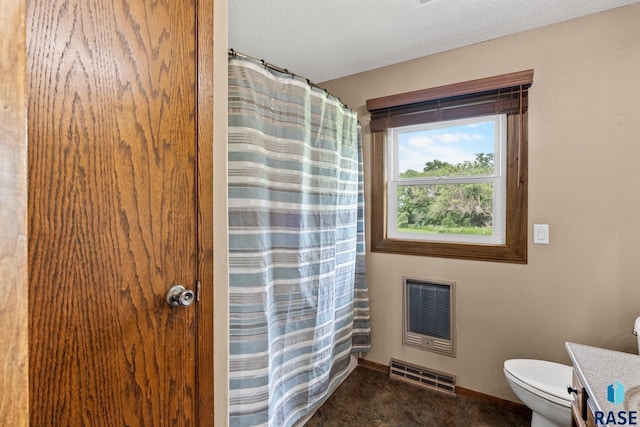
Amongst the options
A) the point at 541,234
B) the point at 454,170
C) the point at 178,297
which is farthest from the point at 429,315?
the point at 178,297

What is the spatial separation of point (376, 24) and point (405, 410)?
2374 mm

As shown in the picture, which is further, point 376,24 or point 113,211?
point 376,24

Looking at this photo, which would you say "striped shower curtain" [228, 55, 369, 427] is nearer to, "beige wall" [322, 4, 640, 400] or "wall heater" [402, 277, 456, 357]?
"wall heater" [402, 277, 456, 357]

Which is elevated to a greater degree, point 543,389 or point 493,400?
point 543,389

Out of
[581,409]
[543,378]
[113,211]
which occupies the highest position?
[113,211]

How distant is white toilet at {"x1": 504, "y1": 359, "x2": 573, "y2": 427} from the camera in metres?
1.30

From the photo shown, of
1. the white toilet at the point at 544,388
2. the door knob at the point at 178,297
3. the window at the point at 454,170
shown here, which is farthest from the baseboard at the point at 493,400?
the door knob at the point at 178,297

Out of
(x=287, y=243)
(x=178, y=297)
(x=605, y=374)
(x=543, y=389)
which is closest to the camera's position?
(x=178, y=297)

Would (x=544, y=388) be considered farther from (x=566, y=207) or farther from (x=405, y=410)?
(x=566, y=207)

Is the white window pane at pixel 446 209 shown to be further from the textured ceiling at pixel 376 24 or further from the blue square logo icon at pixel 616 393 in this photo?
the blue square logo icon at pixel 616 393

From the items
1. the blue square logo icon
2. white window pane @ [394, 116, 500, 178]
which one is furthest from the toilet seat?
white window pane @ [394, 116, 500, 178]

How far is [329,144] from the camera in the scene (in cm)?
186

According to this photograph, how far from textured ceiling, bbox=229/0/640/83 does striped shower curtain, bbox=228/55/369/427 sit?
15.7 inches

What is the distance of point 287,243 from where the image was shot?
152cm
